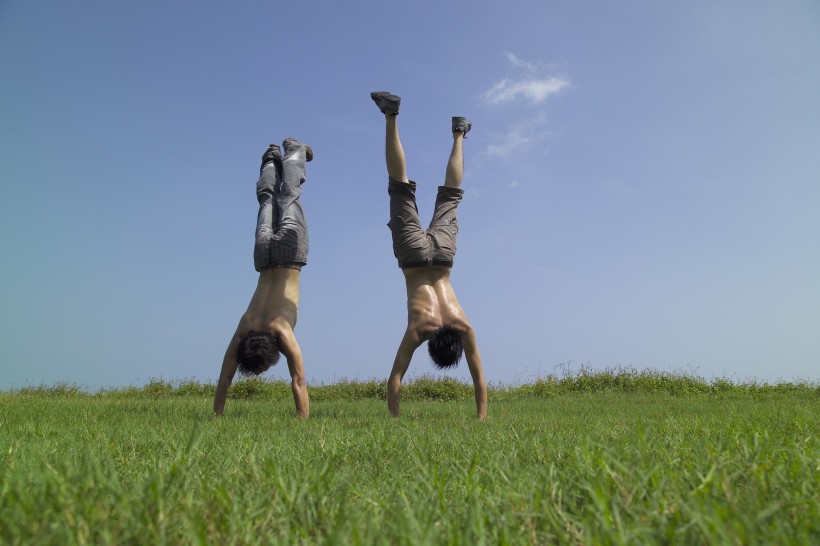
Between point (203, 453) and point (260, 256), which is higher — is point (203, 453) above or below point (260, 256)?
below

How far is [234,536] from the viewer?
1.28 m

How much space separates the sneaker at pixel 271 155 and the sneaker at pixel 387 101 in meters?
1.56

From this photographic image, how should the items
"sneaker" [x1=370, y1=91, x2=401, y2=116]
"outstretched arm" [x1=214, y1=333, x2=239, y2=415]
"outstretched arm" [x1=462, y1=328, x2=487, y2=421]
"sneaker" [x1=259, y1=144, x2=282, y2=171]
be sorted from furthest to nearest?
"sneaker" [x1=259, y1=144, x2=282, y2=171]
"sneaker" [x1=370, y1=91, x2=401, y2=116]
"outstretched arm" [x1=462, y1=328, x2=487, y2=421]
"outstretched arm" [x1=214, y1=333, x2=239, y2=415]

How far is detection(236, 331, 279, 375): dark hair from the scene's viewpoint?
5938 millimetres

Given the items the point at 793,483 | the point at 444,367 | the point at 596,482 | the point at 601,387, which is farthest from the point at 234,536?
the point at 601,387

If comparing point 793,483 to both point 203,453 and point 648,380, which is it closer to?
point 203,453

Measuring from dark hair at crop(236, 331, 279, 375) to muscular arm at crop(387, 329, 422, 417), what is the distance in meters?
1.37

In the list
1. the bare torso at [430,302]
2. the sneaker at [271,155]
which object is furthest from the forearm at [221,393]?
the sneaker at [271,155]

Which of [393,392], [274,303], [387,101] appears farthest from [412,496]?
[387,101]

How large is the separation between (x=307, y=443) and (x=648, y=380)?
13.5 meters

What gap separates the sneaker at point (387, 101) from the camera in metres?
6.68

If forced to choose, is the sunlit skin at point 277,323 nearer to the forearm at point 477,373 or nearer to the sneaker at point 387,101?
the forearm at point 477,373

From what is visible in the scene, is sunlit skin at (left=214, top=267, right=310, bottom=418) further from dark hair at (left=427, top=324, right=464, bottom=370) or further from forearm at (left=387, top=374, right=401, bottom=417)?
dark hair at (left=427, top=324, right=464, bottom=370)

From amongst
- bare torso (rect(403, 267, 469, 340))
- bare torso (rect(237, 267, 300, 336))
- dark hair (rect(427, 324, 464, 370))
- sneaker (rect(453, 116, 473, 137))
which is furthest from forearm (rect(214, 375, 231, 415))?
sneaker (rect(453, 116, 473, 137))
